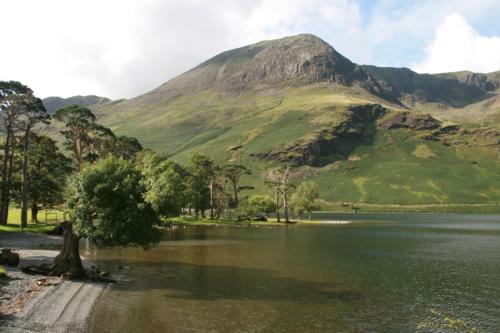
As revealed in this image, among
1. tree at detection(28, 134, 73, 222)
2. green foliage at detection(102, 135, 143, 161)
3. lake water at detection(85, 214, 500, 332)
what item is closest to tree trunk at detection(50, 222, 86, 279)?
lake water at detection(85, 214, 500, 332)

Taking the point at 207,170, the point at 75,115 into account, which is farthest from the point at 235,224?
the point at 75,115

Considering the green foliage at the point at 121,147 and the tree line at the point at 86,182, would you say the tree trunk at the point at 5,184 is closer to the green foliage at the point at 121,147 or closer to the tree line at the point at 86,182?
the tree line at the point at 86,182

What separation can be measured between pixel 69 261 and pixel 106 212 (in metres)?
7.13

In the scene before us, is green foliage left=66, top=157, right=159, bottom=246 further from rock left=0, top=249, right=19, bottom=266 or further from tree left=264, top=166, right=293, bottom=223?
tree left=264, top=166, right=293, bottom=223

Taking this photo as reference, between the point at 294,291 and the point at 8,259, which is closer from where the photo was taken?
the point at 294,291

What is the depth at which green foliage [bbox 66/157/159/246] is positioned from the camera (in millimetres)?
42719

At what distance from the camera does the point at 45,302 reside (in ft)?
112

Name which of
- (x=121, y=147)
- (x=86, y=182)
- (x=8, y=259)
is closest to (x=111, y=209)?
(x=86, y=182)

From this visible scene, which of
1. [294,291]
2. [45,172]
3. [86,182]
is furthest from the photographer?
[45,172]

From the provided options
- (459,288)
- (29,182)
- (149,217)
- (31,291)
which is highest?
(29,182)

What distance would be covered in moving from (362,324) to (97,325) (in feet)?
62.7

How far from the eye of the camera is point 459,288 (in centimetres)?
4875

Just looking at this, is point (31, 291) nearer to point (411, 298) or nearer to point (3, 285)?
point (3, 285)

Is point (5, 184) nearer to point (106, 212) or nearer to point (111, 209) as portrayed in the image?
point (111, 209)
